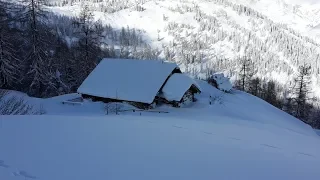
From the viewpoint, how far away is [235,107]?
31.3 meters

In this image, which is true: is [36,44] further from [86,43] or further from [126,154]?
[126,154]

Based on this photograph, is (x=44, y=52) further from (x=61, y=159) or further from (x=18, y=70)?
(x=61, y=159)

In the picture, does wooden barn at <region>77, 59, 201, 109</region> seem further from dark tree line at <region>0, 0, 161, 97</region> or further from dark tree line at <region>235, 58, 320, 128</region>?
dark tree line at <region>235, 58, 320, 128</region>

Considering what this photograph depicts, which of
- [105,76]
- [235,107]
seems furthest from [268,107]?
[105,76]

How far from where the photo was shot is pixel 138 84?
99.8 feet

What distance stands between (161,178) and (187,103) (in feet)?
86.3

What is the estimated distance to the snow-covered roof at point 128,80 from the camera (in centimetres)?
2947

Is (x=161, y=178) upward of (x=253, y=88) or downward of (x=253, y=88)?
upward

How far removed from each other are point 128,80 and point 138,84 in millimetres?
1478

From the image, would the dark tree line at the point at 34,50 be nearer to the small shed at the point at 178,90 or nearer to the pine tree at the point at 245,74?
the small shed at the point at 178,90

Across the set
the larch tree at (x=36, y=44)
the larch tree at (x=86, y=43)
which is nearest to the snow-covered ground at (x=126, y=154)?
the larch tree at (x=36, y=44)

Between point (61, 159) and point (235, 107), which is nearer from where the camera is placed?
point (61, 159)

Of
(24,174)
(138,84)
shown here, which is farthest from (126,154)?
(138,84)

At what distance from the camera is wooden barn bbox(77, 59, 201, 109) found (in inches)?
1155
